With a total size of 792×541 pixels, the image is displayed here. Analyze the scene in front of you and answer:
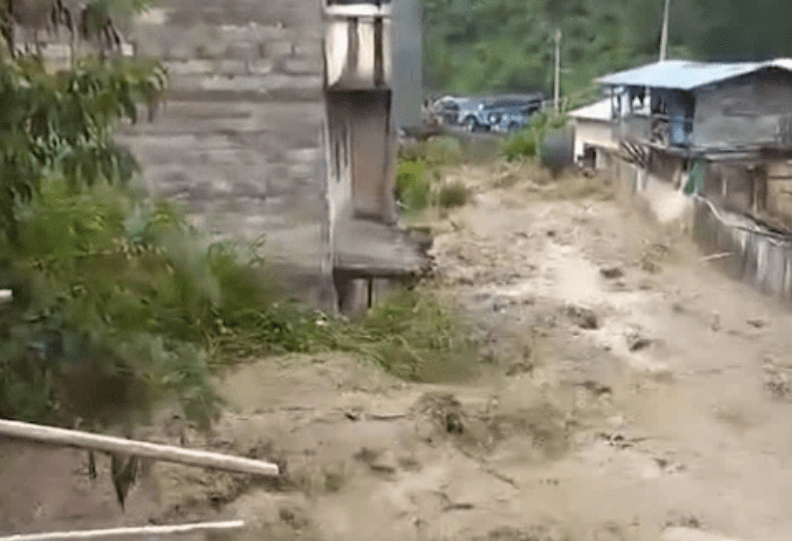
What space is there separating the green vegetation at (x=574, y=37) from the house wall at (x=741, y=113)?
13699 millimetres

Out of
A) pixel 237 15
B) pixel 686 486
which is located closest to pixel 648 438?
pixel 686 486

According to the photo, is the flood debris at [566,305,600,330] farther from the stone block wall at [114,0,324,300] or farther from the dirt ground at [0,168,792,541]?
the stone block wall at [114,0,324,300]

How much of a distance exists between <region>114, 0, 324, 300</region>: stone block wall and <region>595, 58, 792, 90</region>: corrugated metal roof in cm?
1157

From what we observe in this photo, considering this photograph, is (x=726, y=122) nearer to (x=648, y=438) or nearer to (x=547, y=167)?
(x=547, y=167)

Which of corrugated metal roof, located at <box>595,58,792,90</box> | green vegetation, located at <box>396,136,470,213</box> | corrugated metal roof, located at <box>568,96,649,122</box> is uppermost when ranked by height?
corrugated metal roof, located at <box>595,58,792,90</box>

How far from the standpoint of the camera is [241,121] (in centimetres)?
1023

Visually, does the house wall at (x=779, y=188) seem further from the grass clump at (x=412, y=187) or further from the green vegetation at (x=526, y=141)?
the green vegetation at (x=526, y=141)

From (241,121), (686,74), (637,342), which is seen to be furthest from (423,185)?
(241,121)

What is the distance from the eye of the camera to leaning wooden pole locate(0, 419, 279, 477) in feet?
10.7

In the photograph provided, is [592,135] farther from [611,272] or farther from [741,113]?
[611,272]

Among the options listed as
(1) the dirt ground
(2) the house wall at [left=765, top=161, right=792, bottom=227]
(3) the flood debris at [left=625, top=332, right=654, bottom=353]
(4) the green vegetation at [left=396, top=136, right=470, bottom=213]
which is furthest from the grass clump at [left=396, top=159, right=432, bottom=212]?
(3) the flood debris at [left=625, top=332, right=654, bottom=353]

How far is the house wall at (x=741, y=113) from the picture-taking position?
1983 centimetres

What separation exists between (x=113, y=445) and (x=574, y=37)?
115ft

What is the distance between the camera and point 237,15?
32.7ft
